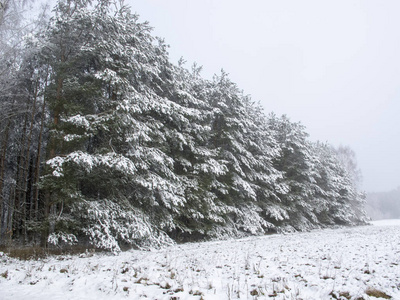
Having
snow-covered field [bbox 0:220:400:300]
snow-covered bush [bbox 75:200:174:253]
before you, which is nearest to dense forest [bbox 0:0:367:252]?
snow-covered bush [bbox 75:200:174:253]

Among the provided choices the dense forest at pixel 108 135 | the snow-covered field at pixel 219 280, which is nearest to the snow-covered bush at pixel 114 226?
the dense forest at pixel 108 135

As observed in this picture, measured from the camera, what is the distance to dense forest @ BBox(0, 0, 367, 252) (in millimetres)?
10336

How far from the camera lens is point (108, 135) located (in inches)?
467

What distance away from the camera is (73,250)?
434 inches

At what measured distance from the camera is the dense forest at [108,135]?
1034 cm

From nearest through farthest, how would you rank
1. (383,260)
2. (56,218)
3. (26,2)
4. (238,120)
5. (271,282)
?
(271,282) → (383,260) → (56,218) → (26,2) → (238,120)

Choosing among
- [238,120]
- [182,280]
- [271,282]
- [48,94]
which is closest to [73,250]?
[48,94]

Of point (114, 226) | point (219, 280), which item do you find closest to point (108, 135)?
point (114, 226)

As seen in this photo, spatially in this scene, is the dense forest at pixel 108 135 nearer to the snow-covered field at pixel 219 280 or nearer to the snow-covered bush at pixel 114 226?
the snow-covered bush at pixel 114 226

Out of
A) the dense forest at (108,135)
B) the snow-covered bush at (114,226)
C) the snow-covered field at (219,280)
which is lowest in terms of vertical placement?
the snow-covered field at (219,280)

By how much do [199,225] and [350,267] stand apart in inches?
401

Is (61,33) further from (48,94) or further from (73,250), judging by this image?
(73,250)

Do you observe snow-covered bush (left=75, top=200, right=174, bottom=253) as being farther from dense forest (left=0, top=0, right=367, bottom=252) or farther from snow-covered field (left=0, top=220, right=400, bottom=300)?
snow-covered field (left=0, top=220, right=400, bottom=300)

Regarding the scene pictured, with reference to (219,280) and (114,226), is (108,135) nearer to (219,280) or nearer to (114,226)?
(114,226)
